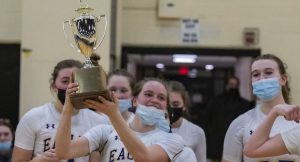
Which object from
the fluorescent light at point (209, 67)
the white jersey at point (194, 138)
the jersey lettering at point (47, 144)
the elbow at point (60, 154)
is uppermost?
the fluorescent light at point (209, 67)

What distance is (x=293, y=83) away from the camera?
5.88 m

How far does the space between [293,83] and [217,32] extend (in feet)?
3.37

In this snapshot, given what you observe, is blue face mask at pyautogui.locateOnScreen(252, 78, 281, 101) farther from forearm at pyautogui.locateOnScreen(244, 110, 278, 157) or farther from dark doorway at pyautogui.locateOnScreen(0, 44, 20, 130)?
dark doorway at pyautogui.locateOnScreen(0, 44, 20, 130)

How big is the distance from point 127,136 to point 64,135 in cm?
29

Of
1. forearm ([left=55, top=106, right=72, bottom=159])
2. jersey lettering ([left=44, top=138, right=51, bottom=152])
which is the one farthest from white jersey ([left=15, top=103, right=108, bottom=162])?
forearm ([left=55, top=106, right=72, bottom=159])

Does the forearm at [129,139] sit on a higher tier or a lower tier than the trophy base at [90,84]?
lower

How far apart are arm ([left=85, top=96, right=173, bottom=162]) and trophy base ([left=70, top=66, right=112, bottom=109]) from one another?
31mm

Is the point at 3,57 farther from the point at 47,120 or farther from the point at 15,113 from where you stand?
the point at 47,120

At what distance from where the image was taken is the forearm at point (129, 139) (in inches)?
88.4

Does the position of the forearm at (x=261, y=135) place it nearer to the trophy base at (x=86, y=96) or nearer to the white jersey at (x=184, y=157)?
the white jersey at (x=184, y=157)

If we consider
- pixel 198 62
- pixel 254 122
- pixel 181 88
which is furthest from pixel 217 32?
pixel 254 122

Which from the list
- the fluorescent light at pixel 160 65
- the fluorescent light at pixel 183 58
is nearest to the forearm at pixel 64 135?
the fluorescent light at pixel 183 58

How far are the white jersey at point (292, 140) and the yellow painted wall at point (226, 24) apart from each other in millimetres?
3559

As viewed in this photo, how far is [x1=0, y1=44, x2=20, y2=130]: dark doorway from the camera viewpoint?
5871 mm
